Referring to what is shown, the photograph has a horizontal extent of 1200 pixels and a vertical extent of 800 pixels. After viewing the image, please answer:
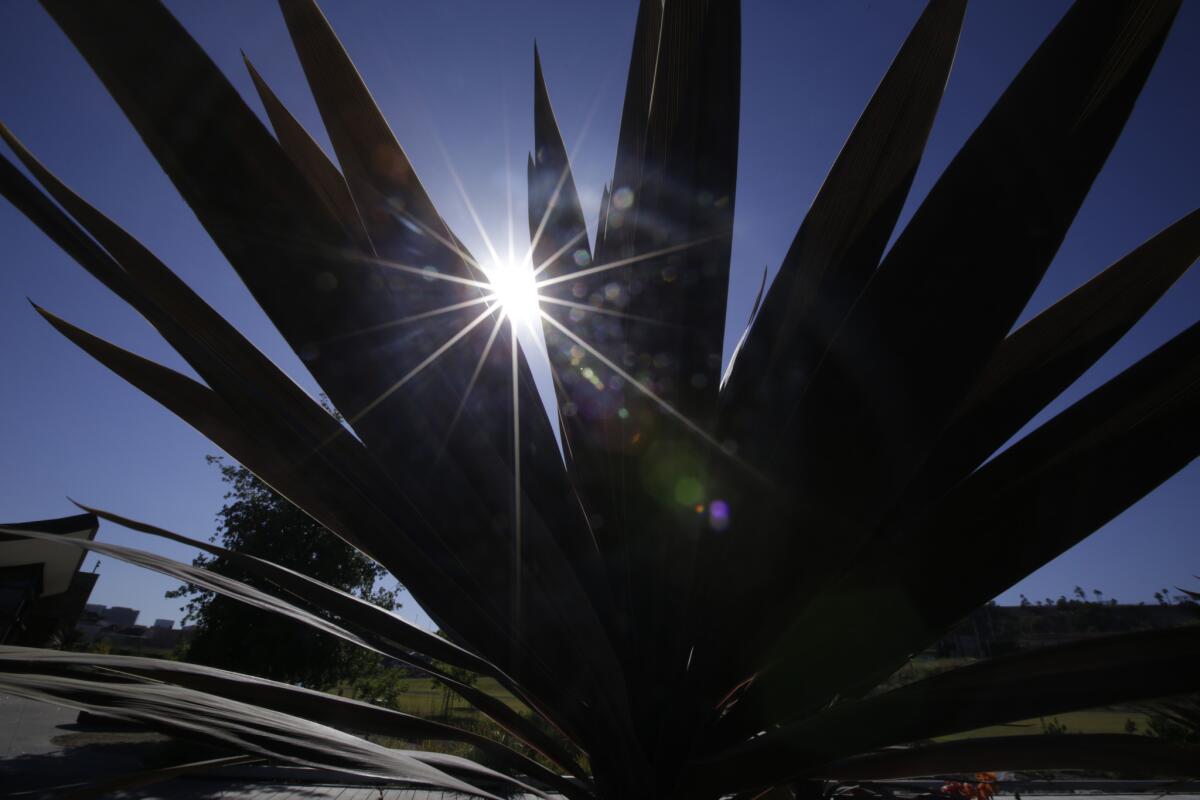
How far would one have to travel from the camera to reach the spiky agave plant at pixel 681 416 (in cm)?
56

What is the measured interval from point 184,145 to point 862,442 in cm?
75

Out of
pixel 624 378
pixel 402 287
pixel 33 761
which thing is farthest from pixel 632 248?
pixel 33 761

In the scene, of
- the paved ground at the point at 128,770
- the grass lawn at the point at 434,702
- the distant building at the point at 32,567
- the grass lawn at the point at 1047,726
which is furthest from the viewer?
the distant building at the point at 32,567

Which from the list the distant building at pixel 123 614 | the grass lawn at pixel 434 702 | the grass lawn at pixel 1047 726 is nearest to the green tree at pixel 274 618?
the grass lawn at pixel 434 702

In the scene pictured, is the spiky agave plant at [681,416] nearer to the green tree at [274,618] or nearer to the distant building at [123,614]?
the green tree at [274,618]

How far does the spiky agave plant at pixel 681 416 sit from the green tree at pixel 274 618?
840cm

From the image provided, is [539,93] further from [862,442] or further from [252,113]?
[862,442]

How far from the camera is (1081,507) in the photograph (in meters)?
0.62

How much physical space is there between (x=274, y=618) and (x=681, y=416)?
9.84 meters

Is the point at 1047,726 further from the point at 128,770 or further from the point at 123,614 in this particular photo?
the point at 123,614

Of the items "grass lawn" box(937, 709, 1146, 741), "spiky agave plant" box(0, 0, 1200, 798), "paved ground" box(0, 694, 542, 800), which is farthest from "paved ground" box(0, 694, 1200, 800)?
"spiky agave plant" box(0, 0, 1200, 798)

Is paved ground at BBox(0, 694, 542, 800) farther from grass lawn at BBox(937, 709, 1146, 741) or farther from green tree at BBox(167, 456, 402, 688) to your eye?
grass lawn at BBox(937, 709, 1146, 741)

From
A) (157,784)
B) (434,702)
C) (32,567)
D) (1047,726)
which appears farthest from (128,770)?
(434,702)

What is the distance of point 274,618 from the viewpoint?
28.5ft
